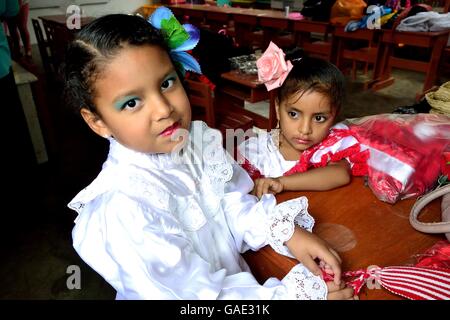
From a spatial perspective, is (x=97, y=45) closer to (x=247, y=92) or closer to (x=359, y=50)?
(x=247, y=92)

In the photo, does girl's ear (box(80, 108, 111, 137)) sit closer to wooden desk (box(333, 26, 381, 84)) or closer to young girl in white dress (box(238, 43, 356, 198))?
young girl in white dress (box(238, 43, 356, 198))

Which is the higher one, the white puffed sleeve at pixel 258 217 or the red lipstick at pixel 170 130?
the red lipstick at pixel 170 130

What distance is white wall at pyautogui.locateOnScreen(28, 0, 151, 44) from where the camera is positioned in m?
8.40

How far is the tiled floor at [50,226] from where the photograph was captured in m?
1.88

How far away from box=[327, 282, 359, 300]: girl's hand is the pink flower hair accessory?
0.80 metres

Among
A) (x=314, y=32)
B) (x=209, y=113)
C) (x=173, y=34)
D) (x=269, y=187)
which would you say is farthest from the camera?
(x=314, y=32)

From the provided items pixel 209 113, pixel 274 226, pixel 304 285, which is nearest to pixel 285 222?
pixel 274 226

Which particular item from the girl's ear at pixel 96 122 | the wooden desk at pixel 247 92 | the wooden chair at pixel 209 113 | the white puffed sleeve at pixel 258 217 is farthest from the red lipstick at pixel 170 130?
the wooden desk at pixel 247 92

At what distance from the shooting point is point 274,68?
4.31 feet

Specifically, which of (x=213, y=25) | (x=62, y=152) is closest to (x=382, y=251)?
(x=62, y=152)

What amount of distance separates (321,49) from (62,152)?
399 centimetres

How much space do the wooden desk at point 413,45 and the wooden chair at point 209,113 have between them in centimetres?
248

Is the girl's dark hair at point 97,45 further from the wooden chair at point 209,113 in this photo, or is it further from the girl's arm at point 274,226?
the wooden chair at point 209,113

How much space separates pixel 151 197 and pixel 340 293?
47 centimetres
